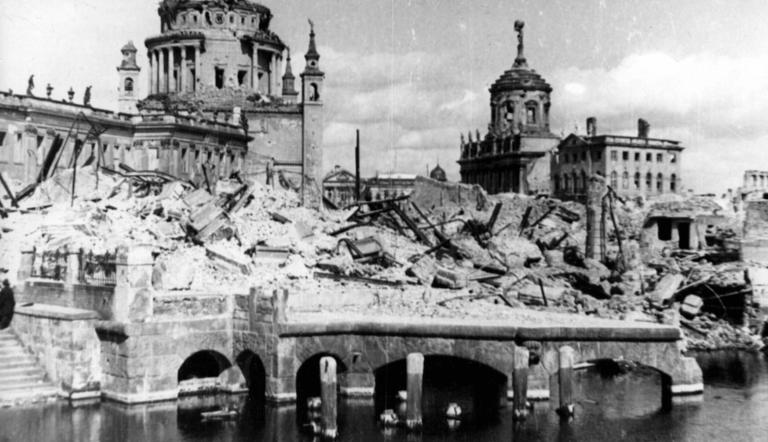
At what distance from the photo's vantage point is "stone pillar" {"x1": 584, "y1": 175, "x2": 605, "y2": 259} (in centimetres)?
4716

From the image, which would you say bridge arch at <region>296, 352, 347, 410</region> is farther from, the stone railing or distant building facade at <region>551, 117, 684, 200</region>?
distant building facade at <region>551, 117, 684, 200</region>

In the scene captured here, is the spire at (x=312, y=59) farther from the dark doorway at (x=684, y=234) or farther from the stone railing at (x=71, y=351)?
the stone railing at (x=71, y=351)

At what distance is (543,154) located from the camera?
92000 millimetres

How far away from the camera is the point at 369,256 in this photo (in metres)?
39.7

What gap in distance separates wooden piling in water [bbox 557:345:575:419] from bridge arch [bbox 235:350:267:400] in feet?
29.4

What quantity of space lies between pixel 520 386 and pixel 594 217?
21273 mm

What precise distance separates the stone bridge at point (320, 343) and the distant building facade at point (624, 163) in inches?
2017

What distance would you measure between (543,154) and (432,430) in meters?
68.0

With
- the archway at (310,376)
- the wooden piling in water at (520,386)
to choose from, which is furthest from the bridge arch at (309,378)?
the wooden piling in water at (520,386)

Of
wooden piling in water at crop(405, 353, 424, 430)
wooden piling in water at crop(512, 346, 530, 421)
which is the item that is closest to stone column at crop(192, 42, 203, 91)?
wooden piling in water at crop(405, 353, 424, 430)

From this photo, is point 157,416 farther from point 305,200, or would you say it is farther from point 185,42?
point 185,42

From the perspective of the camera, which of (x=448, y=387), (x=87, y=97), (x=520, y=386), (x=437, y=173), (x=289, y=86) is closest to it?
(x=520, y=386)

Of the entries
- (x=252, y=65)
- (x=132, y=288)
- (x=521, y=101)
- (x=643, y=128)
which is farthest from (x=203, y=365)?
(x=521, y=101)

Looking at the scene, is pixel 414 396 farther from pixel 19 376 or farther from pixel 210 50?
pixel 210 50
